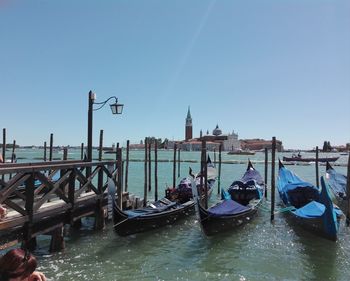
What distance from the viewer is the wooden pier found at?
5738mm

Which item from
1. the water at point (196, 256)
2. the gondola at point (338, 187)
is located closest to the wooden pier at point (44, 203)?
the water at point (196, 256)

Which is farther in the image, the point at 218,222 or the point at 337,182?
the point at 337,182

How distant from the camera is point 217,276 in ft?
21.0

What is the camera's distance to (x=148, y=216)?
345 inches

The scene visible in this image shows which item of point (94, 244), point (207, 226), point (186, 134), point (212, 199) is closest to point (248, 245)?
point (207, 226)

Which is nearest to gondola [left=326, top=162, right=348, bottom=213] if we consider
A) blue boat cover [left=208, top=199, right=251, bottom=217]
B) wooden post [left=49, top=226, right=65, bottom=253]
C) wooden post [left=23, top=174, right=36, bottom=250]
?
blue boat cover [left=208, top=199, right=251, bottom=217]

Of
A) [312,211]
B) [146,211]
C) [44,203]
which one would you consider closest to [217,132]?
[312,211]

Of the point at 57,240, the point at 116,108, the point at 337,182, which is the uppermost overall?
the point at 116,108

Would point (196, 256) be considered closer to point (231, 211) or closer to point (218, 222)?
point (218, 222)

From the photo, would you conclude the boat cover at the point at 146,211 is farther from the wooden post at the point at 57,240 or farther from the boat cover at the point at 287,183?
the boat cover at the point at 287,183

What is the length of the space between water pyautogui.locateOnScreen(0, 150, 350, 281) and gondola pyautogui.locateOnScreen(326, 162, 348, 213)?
1.37 m

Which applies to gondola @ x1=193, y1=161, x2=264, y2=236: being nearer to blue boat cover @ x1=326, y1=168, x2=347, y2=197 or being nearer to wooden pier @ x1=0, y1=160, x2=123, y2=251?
wooden pier @ x1=0, y1=160, x2=123, y2=251

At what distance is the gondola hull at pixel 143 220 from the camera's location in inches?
313

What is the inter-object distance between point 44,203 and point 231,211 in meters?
4.21
